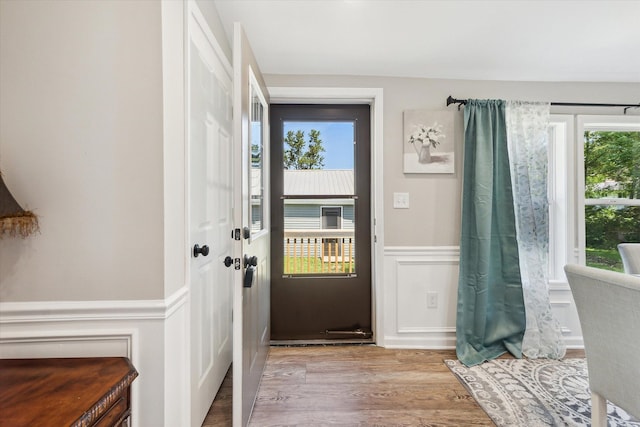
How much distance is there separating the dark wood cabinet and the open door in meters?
0.51

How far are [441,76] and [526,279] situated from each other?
1.73m

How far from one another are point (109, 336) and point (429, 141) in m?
2.33

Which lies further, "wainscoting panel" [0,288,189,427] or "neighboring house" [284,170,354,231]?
"neighboring house" [284,170,354,231]

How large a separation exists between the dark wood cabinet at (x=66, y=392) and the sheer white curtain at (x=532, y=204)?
8.40ft

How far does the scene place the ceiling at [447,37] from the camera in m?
1.66

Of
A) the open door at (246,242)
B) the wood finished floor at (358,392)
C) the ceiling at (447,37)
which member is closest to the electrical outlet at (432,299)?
the wood finished floor at (358,392)

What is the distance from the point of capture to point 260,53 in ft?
7.00

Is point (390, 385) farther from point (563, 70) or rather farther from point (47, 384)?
point (563, 70)

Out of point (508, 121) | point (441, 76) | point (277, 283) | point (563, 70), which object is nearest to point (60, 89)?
point (277, 283)

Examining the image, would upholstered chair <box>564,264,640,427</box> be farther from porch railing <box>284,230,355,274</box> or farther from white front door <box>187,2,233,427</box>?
white front door <box>187,2,233,427</box>

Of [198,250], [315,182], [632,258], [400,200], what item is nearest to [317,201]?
→ [315,182]

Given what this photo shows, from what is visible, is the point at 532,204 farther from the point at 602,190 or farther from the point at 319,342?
the point at 319,342

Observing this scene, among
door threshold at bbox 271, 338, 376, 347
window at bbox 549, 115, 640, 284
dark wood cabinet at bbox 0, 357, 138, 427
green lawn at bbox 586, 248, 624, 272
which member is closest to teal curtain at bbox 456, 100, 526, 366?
window at bbox 549, 115, 640, 284

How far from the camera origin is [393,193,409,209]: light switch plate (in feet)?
7.90
